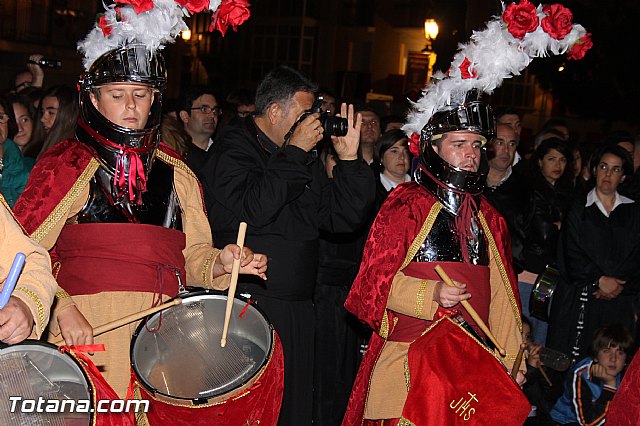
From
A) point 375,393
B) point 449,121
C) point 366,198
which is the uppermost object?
point 449,121

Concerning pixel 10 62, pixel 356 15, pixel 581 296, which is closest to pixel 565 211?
pixel 581 296

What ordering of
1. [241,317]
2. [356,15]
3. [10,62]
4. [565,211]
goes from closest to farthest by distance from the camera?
1. [241,317]
2. [565,211]
3. [10,62]
4. [356,15]

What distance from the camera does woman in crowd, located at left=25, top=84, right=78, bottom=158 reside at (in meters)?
4.76

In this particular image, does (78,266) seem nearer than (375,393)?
Yes

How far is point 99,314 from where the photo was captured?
3.46 meters

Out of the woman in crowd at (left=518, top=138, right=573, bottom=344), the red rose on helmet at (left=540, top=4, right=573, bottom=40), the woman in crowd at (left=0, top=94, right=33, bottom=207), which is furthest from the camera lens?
the woman in crowd at (left=518, top=138, right=573, bottom=344)

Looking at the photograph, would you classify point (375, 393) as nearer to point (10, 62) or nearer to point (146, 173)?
point (146, 173)

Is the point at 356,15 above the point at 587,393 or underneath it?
above

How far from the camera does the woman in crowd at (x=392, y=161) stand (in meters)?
6.30

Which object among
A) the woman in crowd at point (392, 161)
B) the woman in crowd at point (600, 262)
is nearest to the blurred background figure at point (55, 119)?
the woman in crowd at point (392, 161)

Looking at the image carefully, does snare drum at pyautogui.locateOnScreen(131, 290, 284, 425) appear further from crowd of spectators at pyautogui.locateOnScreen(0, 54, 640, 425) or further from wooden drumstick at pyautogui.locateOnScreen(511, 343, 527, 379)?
wooden drumstick at pyautogui.locateOnScreen(511, 343, 527, 379)

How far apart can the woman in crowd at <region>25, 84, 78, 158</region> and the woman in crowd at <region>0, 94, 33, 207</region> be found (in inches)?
6.1

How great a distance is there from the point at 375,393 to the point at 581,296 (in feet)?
11.2
